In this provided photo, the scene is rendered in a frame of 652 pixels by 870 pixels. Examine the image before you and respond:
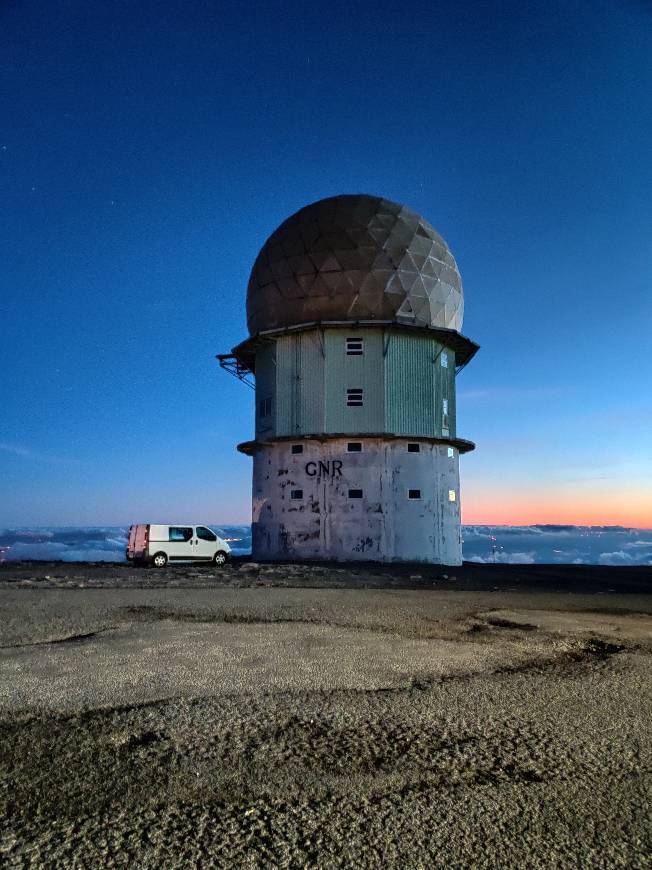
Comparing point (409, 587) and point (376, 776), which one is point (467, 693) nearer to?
point (376, 776)

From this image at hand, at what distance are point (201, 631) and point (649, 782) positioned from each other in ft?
18.0

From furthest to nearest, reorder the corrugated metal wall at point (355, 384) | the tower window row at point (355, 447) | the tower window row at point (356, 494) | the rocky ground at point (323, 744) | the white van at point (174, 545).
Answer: the corrugated metal wall at point (355, 384) → the tower window row at point (355, 447) → the tower window row at point (356, 494) → the white van at point (174, 545) → the rocky ground at point (323, 744)

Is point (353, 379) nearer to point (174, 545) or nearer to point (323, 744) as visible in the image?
point (174, 545)

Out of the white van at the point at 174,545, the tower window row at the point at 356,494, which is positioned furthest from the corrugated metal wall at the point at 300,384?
the white van at the point at 174,545

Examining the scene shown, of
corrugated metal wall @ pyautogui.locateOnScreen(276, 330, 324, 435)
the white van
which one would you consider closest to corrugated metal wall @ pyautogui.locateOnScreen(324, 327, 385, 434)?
corrugated metal wall @ pyautogui.locateOnScreen(276, 330, 324, 435)

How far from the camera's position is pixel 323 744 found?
3.61m

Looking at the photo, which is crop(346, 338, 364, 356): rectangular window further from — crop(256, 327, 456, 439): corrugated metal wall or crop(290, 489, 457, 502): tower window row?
crop(290, 489, 457, 502): tower window row

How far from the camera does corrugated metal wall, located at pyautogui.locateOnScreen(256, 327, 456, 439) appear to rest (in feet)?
80.8

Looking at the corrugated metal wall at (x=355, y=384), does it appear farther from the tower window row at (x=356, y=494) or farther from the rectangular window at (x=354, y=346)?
the tower window row at (x=356, y=494)

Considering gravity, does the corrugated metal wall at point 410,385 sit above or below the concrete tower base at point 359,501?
above

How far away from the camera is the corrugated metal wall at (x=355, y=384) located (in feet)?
80.8

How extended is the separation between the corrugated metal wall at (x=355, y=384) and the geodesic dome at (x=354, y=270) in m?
0.83

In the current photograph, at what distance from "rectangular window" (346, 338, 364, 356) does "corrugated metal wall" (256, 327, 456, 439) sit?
0.52ft

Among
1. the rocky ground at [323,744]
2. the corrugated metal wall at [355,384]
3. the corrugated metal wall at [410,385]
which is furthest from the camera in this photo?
the corrugated metal wall at [410,385]
